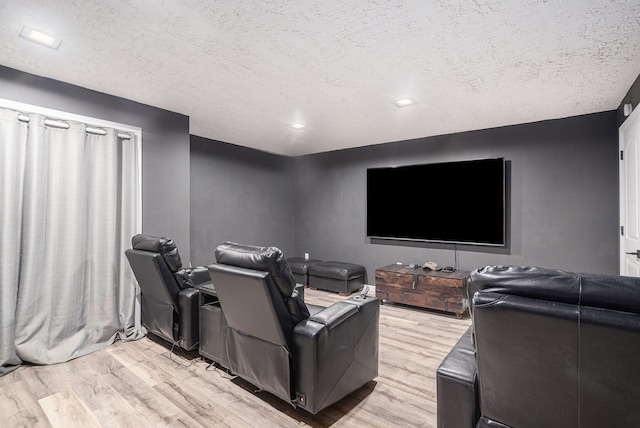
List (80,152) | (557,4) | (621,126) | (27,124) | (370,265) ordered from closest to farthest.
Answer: (557,4)
(27,124)
(80,152)
(621,126)
(370,265)

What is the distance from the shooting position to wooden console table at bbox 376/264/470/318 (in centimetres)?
400

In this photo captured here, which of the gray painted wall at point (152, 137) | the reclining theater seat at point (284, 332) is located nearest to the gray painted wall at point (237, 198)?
the gray painted wall at point (152, 137)

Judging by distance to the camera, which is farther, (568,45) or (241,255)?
(568,45)

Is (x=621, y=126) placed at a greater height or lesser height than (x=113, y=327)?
greater

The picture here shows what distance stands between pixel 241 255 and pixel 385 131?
3332 mm

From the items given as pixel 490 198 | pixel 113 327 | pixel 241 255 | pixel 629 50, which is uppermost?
pixel 629 50

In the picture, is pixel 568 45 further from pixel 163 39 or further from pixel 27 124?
pixel 27 124

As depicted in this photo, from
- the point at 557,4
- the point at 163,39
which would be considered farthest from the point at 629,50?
the point at 163,39

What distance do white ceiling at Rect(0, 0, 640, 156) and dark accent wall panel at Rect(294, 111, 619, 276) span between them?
1.30ft

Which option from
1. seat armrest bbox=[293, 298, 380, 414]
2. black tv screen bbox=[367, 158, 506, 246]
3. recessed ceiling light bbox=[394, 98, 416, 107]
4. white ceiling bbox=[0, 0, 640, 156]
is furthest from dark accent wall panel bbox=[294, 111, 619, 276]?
seat armrest bbox=[293, 298, 380, 414]

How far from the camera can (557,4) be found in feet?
5.84

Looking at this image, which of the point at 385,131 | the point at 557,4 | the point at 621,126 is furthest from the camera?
the point at 385,131

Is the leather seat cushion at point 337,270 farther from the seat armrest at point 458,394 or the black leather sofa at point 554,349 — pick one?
the black leather sofa at point 554,349

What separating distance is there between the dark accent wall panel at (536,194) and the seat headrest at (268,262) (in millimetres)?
3464
